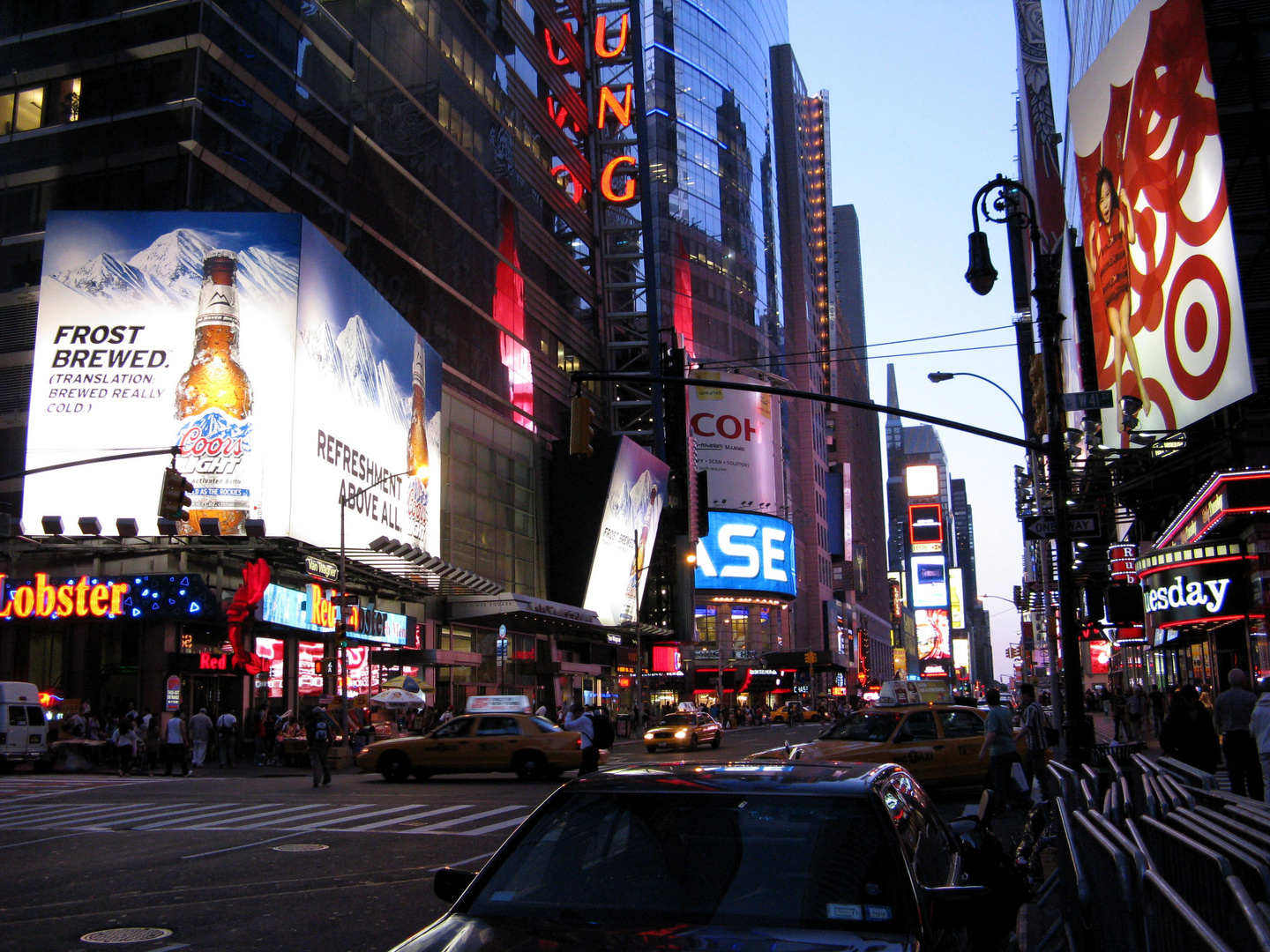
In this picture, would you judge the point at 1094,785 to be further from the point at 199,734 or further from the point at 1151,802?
the point at 199,734

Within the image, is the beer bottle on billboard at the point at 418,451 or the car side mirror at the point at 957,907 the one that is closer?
the car side mirror at the point at 957,907

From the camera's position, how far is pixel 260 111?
40.7 meters

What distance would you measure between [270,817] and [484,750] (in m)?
9.15

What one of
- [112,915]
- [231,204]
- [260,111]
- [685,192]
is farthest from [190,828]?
[685,192]

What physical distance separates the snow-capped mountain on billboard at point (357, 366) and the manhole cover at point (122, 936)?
3041cm

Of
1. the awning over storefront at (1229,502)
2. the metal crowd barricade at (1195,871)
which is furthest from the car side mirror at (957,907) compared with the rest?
the awning over storefront at (1229,502)

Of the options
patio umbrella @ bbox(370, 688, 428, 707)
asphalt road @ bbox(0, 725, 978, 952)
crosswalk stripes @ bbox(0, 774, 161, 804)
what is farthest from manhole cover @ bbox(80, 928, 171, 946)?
patio umbrella @ bbox(370, 688, 428, 707)

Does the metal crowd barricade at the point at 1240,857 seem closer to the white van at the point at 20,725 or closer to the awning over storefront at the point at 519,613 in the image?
the white van at the point at 20,725

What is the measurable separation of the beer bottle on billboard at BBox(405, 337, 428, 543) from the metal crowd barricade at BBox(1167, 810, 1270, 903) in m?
42.6

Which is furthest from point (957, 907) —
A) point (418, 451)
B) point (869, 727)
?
point (418, 451)

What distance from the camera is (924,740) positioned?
1966 centimetres

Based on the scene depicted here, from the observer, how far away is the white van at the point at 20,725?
3108 centimetres

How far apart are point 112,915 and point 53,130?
127ft

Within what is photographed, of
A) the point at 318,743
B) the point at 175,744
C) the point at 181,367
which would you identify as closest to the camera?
the point at 318,743
